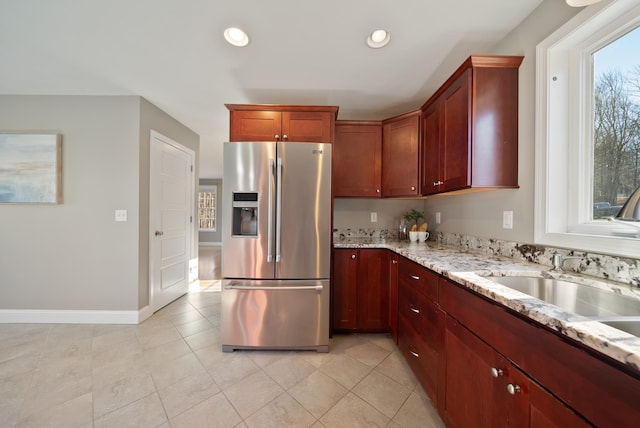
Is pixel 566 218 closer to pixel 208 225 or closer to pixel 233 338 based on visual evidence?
pixel 233 338

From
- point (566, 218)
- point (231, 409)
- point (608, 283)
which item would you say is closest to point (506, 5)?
point (566, 218)

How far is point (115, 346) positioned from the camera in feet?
6.48

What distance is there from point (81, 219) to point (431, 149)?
3584mm

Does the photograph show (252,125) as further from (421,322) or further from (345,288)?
(421,322)

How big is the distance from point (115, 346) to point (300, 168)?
2.26m

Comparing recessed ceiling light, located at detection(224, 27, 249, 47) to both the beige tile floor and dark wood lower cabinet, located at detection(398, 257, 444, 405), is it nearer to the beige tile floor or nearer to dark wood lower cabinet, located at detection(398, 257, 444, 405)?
dark wood lower cabinet, located at detection(398, 257, 444, 405)

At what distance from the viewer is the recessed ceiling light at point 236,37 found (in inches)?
60.3

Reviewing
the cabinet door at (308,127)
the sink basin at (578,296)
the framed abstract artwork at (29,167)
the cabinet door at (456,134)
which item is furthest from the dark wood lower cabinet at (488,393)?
the framed abstract artwork at (29,167)

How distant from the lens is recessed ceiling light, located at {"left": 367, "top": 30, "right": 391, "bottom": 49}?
153cm

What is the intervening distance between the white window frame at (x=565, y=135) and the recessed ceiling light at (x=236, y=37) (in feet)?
6.15

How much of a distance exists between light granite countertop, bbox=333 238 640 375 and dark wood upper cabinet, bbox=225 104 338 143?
137 cm

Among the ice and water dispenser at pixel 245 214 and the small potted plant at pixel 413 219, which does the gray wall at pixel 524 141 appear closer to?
the small potted plant at pixel 413 219

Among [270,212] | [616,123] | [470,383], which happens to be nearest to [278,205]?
[270,212]

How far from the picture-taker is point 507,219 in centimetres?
154
